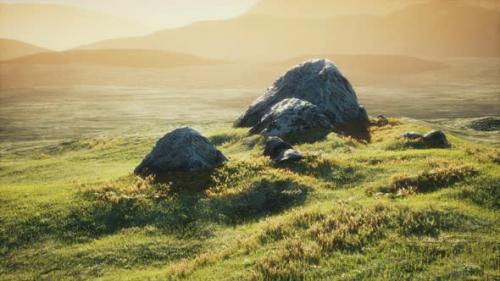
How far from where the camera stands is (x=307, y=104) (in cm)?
4769

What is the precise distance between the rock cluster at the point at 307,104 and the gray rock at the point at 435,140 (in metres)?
10.8

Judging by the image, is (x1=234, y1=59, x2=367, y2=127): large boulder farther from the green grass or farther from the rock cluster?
the green grass

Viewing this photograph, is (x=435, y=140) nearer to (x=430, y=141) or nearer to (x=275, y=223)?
(x=430, y=141)

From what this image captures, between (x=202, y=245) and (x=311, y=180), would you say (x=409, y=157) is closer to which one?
(x=311, y=180)

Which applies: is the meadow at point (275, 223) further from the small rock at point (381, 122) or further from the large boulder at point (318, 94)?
the large boulder at point (318, 94)

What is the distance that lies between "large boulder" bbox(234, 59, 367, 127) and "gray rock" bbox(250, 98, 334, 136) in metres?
3.31

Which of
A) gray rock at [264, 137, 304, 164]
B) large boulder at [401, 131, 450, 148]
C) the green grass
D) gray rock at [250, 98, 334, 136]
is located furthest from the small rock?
gray rock at [264, 137, 304, 164]

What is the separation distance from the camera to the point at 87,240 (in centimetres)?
2286

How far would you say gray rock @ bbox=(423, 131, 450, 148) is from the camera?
37.9 m

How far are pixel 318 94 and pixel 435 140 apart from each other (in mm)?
17598

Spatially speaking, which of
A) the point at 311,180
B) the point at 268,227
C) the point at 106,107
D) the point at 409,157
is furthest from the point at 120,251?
the point at 106,107

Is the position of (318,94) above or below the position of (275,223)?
above

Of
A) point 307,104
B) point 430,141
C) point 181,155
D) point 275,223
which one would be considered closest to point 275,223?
point 275,223

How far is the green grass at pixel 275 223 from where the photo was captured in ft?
54.5
